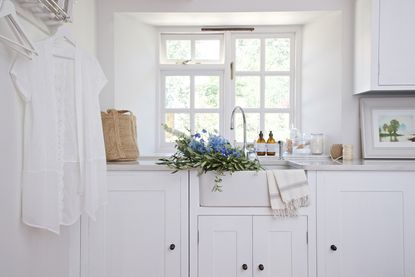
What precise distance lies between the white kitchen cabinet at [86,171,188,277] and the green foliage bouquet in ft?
0.25

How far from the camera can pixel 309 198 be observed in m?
1.66

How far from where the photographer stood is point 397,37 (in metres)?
1.88

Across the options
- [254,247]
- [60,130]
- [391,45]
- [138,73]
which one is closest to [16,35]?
[60,130]

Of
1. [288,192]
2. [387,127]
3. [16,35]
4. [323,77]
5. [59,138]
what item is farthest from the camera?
[323,77]

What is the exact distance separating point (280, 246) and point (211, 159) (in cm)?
61

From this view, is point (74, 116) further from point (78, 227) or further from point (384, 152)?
point (384, 152)

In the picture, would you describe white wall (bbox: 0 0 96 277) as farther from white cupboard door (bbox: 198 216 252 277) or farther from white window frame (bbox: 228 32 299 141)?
white window frame (bbox: 228 32 299 141)

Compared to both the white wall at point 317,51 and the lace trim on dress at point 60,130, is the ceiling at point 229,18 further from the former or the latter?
the lace trim on dress at point 60,130

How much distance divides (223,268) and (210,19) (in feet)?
5.95

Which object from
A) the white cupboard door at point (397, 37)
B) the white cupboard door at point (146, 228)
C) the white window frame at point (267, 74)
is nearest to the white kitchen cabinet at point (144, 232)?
the white cupboard door at point (146, 228)

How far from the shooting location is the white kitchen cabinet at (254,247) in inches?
65.5

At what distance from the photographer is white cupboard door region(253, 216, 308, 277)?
1663 millimetres

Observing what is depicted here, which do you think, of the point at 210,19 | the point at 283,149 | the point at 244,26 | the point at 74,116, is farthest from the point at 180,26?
the point at 74,116

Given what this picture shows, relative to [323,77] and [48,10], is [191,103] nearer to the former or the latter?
[323,77]
